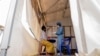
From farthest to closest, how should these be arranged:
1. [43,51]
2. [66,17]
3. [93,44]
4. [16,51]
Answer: [66,17]
[43,51]
[16,51]
[93,44]

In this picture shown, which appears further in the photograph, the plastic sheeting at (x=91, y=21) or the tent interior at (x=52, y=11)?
the tent interior at (x=52, y=11)

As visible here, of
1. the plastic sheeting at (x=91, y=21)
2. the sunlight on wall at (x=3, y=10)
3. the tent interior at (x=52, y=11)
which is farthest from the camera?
the tent interior at (x=52, y=11)

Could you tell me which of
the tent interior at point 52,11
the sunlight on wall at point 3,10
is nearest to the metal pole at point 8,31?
the sunlight on wall at point 3,10

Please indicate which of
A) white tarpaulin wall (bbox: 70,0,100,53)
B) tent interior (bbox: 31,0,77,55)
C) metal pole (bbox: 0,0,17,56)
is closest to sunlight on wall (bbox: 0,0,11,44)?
metal pole (bbox: 0,0,17,56)

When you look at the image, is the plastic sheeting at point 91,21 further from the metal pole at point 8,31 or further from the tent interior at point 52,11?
the tent interior at point 52,11

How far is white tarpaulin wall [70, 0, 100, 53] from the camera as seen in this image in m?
0.97

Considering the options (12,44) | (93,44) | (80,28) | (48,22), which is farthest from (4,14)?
(48,22)

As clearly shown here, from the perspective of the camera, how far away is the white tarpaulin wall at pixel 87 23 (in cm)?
97

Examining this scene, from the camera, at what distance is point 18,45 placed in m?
1.12

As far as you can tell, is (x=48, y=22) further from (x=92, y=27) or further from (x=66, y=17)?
(x=92, y=27)

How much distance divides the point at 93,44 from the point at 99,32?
10cm

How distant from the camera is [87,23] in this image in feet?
3.44

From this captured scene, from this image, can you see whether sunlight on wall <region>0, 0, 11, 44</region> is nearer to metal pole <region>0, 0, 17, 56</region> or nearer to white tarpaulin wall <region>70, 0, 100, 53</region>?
metal pole <region>0, 0, 17, 56</region>

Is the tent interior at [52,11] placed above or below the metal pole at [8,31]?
above
